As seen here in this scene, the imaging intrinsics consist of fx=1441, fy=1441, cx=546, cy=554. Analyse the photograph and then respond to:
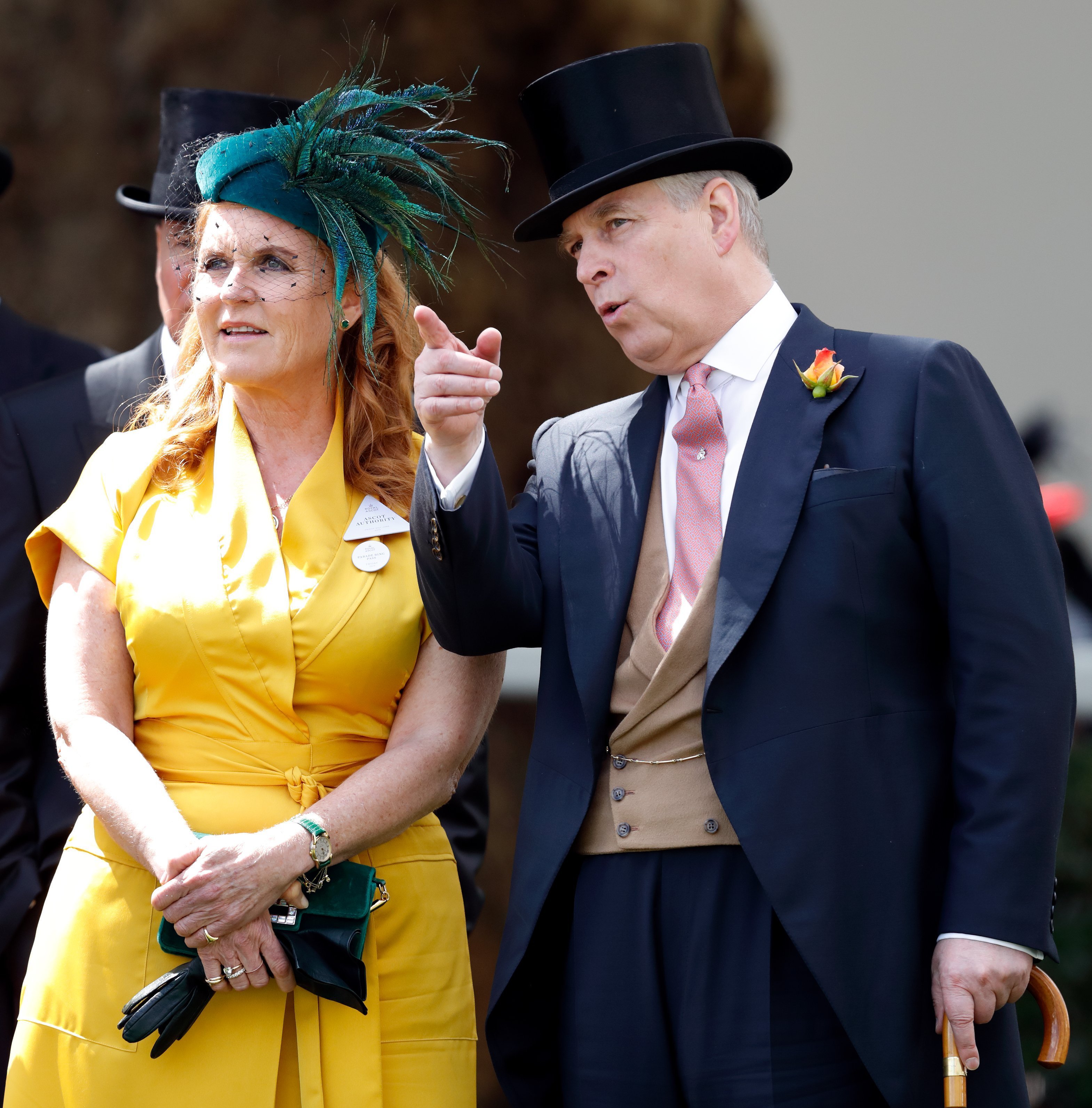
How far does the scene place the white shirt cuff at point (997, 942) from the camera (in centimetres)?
204

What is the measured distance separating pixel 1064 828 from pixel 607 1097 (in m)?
2.79

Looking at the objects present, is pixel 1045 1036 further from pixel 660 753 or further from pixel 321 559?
pixel 321 559

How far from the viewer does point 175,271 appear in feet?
10.5

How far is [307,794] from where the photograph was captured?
2.38 meters

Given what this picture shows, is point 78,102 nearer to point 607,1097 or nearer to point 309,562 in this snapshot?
point 309,562

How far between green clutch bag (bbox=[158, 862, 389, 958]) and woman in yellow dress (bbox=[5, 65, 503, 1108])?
0.10 feet

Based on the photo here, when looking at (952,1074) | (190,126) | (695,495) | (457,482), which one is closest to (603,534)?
(695,495)

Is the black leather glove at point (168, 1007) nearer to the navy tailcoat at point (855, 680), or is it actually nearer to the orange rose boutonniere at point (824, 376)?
the navy tailcoat at point (855, 680)

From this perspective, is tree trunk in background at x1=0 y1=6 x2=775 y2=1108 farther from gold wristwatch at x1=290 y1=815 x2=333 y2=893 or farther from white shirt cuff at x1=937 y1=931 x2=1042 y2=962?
white shirt cuff at x1=937 y1=931 x2=1042 y2=962

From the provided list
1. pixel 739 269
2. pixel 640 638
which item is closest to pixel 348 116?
pixel 739 269

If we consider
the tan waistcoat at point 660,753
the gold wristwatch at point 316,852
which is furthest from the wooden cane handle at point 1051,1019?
the gold wristwatch at point 316,852

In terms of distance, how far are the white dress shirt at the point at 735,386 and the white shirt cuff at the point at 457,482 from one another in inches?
13.3

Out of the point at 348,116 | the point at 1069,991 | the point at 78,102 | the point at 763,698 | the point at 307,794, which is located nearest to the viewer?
the point at 763,698

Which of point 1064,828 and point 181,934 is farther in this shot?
point 1064,828
